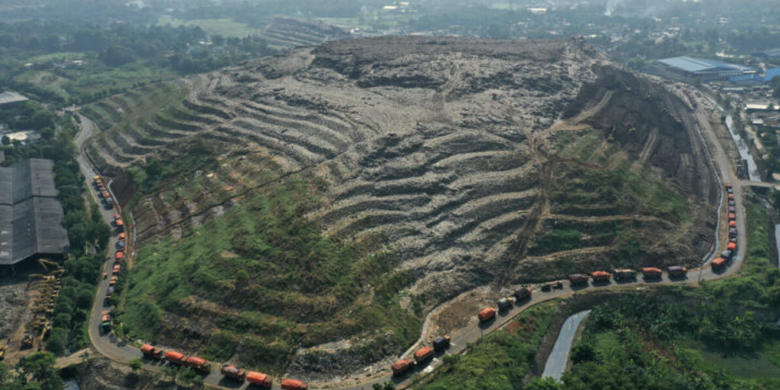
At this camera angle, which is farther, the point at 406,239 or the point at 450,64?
the point at 450,64

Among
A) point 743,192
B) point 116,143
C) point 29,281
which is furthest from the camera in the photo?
point 116,143

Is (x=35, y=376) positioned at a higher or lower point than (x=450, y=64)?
lower

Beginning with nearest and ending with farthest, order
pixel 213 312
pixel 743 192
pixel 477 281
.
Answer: pixel 213 312
pixel 477 281
pixel 743 192

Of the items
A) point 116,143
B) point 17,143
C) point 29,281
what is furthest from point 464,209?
point 17,143

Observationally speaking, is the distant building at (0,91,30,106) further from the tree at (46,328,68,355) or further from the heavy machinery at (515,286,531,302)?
the heavy machinery at (515,286,531,302)

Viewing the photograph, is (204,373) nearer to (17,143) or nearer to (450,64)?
(450,64)

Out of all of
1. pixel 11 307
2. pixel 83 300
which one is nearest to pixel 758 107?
pixel 83 300

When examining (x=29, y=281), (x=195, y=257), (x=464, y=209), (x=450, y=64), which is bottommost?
(x=29, y=281)
